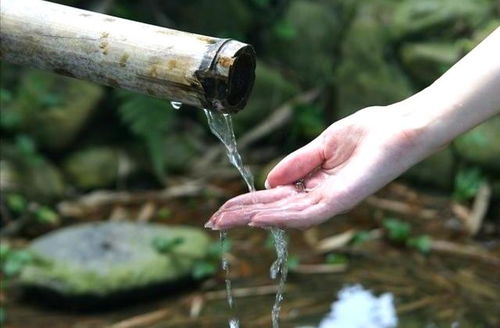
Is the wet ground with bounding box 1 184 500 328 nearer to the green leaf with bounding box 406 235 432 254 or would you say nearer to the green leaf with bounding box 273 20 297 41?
the green leaf with bounding box 406 235 432 254

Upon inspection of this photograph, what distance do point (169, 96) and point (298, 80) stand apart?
11.6ft

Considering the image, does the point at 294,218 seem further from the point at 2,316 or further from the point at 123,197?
the point at 123,197

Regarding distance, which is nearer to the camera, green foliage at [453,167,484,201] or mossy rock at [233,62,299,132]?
green foliage at [453,167,484,201]

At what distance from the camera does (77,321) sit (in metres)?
3.03

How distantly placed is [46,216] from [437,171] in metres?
2.17

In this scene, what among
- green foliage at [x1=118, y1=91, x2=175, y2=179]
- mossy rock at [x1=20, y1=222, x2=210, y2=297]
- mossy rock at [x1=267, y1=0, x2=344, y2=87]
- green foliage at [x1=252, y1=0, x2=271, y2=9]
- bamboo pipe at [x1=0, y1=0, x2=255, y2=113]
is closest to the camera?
bamboo pipe at [x1=0, y1=0, x2=255, y2=113]

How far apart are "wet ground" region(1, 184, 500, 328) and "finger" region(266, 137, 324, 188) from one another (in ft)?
4.17

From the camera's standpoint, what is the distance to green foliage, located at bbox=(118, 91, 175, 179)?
4.20 meters

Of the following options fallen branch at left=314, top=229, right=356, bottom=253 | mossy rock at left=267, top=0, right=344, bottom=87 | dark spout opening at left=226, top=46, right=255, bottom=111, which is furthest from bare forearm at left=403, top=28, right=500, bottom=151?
mossy rock at left=267, top=0, right=344, bottom=87

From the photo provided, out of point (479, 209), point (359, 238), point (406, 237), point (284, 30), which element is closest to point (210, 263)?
point (359, 238)

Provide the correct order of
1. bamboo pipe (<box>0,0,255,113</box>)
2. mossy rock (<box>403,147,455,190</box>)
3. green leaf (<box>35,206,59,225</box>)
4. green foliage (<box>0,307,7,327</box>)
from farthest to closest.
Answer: mossy rock (<box>403,147,455,190</box>) → green leaf (<box>35,206,59,225</box>) → green foliage (<box>0,307,7,327</box>) → bamboo pipe (<box>0,0,255,113</box>)

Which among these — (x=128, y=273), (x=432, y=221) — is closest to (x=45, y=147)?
Result: (x=128, y=273)

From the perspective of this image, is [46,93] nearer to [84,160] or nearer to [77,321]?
[84,160]

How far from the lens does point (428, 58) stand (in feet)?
14.4
